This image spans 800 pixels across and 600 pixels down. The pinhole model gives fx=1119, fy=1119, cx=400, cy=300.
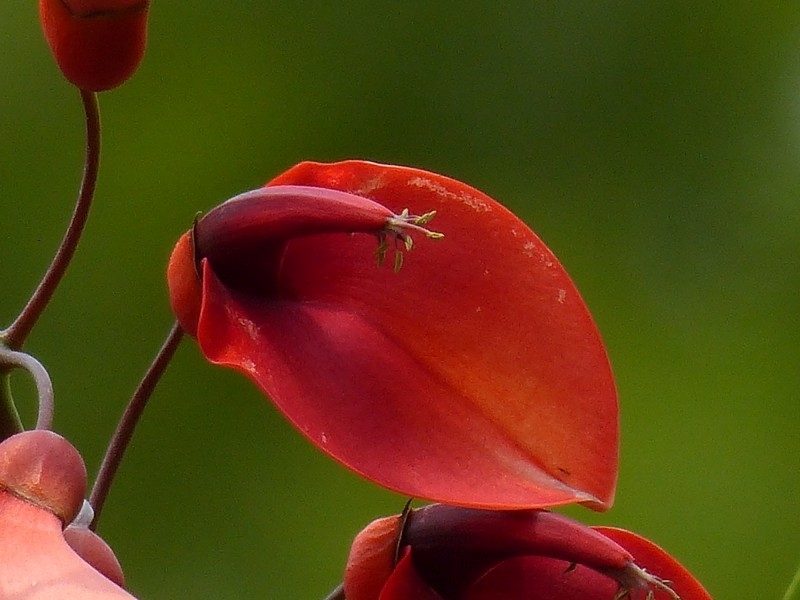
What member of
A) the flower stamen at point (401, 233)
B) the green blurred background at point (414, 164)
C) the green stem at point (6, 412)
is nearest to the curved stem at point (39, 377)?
the green stem at point (6, 412)

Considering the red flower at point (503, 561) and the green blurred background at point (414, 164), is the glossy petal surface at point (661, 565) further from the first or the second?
the green blurred background at point (414, 164)

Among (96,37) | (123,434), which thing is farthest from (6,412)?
(96,37)

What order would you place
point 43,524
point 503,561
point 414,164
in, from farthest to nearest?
1. point 414,164
2. point 503,561
3. point 43,524

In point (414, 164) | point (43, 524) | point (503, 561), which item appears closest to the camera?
point (43, 524)

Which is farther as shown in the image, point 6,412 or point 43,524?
point 6,412

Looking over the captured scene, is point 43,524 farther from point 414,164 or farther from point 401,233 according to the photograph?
point 414,164

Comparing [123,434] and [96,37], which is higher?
[96,37]

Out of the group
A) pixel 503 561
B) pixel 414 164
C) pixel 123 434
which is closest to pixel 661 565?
pixel 503 561
